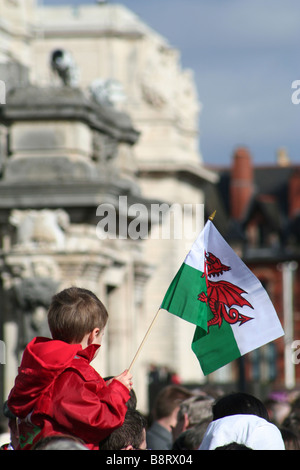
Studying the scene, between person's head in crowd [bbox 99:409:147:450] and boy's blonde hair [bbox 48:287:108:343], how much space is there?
458mm

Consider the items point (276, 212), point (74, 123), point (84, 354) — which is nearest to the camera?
point (84, 354)

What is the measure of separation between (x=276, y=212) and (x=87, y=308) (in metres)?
65.6

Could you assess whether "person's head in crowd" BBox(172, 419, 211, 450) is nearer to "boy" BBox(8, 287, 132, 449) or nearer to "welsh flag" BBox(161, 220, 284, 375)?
"welsh flag" BBox(161, 220, 284, 375)

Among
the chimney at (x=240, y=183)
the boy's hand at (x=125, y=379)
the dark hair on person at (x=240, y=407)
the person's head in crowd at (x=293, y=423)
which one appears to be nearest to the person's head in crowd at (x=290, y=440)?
the person's head in crowd at (x=293, y=423)

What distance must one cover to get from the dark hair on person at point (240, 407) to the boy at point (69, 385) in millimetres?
832

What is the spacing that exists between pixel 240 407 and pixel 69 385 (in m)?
1.16

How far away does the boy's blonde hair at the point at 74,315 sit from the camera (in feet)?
21.4

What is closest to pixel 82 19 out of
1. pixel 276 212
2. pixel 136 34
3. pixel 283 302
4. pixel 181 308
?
pixel 136 34

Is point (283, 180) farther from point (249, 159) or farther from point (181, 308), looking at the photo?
point (181, 308)

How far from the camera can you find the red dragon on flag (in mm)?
7297

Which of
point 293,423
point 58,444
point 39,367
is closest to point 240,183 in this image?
point 293,423

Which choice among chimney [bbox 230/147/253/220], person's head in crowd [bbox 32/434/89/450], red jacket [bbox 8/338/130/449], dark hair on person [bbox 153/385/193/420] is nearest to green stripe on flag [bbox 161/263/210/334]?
red jacket [bbox 8/338/130/449]

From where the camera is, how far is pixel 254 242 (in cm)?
6962
